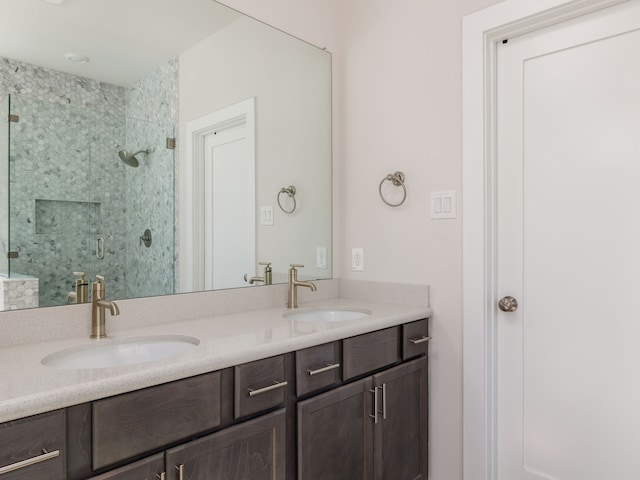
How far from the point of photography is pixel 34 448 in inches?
32.9

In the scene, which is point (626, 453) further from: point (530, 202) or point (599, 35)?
point (599, 35)

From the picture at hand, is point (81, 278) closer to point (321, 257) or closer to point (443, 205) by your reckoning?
point (321, 257)

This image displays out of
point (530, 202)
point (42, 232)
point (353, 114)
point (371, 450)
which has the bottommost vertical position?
point (371, 450)

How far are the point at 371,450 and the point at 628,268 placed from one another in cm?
110

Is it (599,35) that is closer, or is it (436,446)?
(599,35)

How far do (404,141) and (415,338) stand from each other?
88 centimetres

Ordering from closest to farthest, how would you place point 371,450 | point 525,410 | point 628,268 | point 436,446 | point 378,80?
point 628,268, point 371,450, point 525,410, point 436,446, point 378,80

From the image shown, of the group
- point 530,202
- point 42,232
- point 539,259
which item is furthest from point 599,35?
point 42,232

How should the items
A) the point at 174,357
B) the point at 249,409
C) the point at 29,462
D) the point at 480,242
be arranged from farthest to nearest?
the point at 480,242 → the point at 249,409 → the point at 174,357 → the point at 29,462

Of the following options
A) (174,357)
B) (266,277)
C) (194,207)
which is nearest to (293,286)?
(266,277)

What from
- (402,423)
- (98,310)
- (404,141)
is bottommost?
(402,423)

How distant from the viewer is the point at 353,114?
220 centimetres

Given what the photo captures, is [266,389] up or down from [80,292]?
down

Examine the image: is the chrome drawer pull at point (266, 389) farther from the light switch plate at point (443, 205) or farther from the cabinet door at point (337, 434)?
the light switch plate at point (443, 205)
